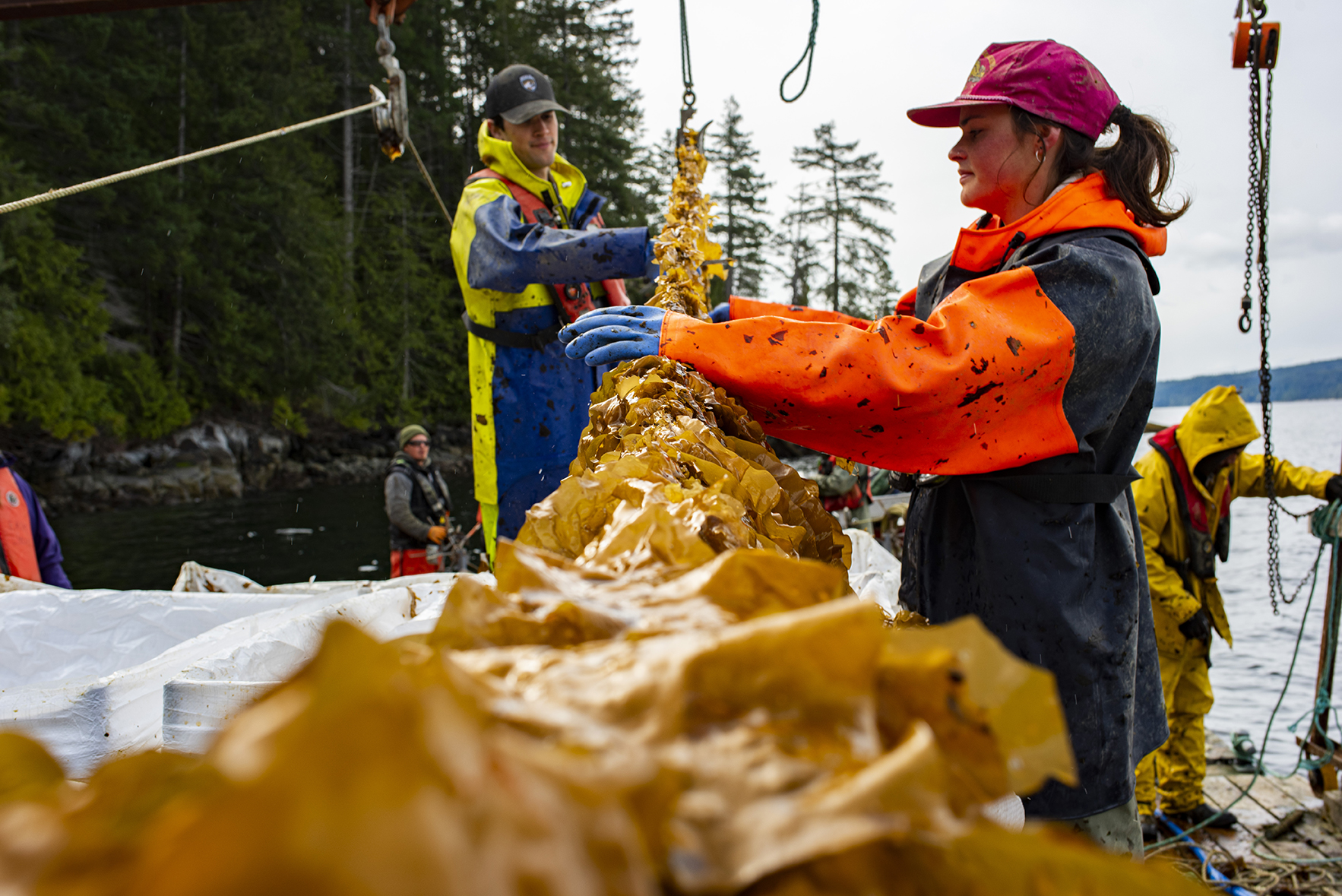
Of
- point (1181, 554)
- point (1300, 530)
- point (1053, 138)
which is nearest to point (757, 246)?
point (1300, 530)

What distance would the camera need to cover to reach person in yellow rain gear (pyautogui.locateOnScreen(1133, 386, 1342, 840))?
456 cm

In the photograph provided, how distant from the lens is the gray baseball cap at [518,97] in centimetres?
316

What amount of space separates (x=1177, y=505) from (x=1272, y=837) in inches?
76.0

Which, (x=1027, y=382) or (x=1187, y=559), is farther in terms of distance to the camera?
(x=1187, y=559)

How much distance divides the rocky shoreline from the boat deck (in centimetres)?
2188

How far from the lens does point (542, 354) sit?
3.08 m

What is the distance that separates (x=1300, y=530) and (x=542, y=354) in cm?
2527

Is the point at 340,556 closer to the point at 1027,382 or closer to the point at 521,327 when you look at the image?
the point at 521,327

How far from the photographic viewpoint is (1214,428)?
4605 millimetres

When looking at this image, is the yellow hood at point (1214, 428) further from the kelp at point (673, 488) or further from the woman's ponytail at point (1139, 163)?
the kelp at point (673, 488)

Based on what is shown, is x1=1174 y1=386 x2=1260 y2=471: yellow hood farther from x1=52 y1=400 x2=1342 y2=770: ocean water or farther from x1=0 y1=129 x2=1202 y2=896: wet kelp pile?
x1=0 y1=129 x2=1202 y2=896: wet kelp pile

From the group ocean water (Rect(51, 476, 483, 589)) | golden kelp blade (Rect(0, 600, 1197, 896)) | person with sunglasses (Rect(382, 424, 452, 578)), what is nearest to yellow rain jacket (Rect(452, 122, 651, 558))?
golden kelp blade (Rect(0, 600, 1197, 896))

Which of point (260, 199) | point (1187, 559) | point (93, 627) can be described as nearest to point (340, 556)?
point (93, 627)

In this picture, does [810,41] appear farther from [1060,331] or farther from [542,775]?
[542,775]
